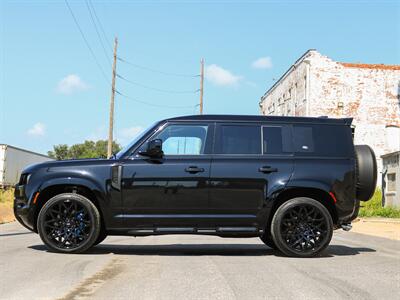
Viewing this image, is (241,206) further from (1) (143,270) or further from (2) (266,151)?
(1) (143,270)

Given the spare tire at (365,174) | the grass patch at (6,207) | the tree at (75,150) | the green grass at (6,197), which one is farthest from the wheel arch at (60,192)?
the tree at (75,150)

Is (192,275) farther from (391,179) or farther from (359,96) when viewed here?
(359,96)

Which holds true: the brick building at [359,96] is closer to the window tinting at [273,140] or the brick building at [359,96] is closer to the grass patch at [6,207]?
the grass patch at [6,207]

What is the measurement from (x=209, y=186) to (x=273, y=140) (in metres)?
1.25

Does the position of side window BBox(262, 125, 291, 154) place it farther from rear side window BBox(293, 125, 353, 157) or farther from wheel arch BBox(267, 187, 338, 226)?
wheel arch BBox(267, 187, 338, 226)

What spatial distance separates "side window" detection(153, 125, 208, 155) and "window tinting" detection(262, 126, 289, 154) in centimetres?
92

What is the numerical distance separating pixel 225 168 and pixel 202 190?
1.54 ft

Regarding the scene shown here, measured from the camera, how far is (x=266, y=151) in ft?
26.8

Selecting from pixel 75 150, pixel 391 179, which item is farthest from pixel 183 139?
pixel 75 150

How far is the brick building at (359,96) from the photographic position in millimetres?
35156

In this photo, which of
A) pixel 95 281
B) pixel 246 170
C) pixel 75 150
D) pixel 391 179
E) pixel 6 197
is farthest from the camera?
pixel 75 150

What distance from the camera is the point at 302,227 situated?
8086 millimetres

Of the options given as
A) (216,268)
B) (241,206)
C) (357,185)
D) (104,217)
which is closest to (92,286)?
(216,268)

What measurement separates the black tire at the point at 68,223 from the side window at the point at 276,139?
8.90 ft
